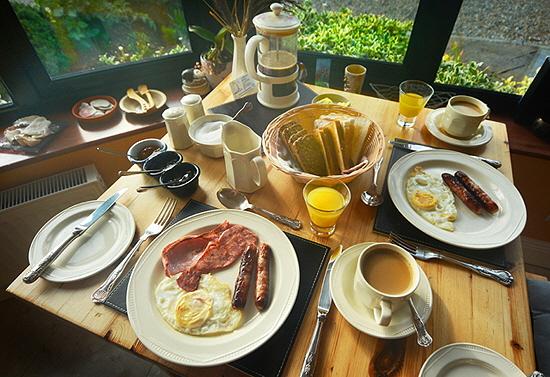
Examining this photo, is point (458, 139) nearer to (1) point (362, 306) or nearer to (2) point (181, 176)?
(1) point (362, 306)

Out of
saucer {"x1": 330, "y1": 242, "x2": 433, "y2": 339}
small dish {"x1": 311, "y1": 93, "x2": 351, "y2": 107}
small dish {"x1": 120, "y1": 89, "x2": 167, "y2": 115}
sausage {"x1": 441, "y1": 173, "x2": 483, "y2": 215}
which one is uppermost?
small dish {"x1": 311, "y1": 93, "x2": 351, "y2": 107}

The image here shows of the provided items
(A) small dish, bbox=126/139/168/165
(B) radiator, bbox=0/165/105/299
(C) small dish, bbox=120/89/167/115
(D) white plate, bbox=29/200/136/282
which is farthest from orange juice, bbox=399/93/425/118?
(B) radiator, bbox=0/165/105/299

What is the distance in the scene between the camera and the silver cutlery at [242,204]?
94 centimetres

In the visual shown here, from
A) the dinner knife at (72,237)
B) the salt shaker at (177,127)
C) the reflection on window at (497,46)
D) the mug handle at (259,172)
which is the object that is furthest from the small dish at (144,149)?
the reflection on window at (497,46)

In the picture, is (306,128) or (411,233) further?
(306,128)

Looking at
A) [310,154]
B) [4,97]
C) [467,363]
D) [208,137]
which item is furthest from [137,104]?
[467,363]

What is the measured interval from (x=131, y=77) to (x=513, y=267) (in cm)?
210

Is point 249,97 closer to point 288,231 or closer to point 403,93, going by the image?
point 403,93

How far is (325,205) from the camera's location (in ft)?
2.89

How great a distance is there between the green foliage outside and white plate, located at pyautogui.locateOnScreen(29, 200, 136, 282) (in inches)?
66.3

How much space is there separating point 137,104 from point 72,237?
3.89 ft

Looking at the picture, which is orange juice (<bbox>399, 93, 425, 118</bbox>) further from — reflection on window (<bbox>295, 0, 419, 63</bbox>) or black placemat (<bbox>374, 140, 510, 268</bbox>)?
reflection on window (<bbox>295, 0, 419, 63</bbox>)

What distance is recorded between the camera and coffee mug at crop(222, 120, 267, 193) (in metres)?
0.97

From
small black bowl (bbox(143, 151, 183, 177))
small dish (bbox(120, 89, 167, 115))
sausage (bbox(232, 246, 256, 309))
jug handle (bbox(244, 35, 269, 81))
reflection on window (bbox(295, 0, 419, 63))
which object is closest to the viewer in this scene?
sausage (bbox(232, 246, 256, 309))
